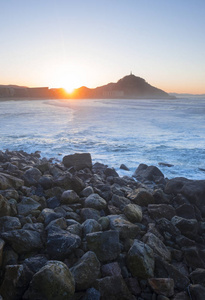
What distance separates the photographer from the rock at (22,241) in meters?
2.64

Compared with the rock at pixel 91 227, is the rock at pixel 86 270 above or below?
below

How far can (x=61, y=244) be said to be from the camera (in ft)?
8.84

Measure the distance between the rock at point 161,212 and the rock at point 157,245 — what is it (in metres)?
0.72

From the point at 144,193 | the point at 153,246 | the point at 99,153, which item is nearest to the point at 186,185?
the point at 144,193

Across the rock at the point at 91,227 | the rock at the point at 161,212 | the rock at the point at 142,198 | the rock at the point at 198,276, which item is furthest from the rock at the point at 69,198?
the rock at the point at 198,276

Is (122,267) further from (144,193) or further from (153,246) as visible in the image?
(144,193)

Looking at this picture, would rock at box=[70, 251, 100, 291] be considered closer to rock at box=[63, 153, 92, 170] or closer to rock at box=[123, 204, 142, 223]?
rock at box=[123, 204, 142, 223]

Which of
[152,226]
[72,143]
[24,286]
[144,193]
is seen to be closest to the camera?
[24,286]

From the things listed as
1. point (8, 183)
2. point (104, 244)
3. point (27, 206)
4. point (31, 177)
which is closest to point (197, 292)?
point (104, 244)

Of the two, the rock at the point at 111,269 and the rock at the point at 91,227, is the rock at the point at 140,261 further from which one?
the rock at the point at 91,227

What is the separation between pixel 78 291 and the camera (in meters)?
2.33

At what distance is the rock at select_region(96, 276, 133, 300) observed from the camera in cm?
232

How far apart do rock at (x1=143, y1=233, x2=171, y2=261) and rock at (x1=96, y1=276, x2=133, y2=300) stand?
69 centimetres

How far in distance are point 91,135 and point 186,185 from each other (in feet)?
34.8
